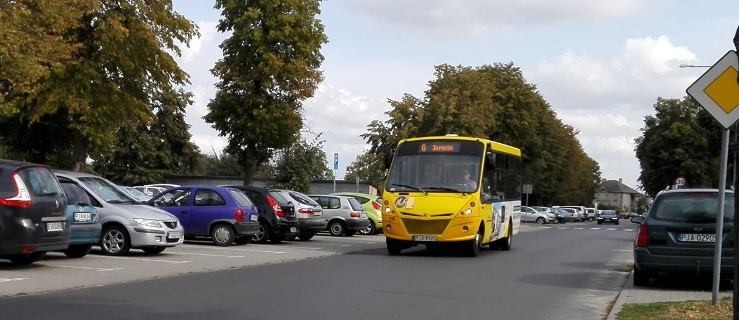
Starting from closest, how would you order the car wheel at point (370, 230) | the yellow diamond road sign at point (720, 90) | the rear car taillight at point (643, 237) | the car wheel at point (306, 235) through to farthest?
the yellow diamond road sign at point (720, 90), the rear car taillight at point (643, 237), the car wheel at point (306, 235), the car wheel at point (370, 230)

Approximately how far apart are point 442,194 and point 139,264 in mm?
7348

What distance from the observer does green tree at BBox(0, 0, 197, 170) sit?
22.7m

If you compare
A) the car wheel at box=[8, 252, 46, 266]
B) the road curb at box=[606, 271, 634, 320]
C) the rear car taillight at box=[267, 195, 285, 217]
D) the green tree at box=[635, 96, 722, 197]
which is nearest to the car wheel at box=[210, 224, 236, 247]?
the rear car taillight at box=[267, 195, 285, 217]

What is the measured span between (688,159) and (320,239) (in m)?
45.0

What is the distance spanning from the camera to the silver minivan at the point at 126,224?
17.4 m

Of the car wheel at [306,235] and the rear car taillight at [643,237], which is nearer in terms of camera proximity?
the rear car taillight at [643,237]

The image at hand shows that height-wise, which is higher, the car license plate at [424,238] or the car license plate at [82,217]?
the car license plate at [82,217]

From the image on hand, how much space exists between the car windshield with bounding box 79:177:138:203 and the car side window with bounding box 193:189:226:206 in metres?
3.51

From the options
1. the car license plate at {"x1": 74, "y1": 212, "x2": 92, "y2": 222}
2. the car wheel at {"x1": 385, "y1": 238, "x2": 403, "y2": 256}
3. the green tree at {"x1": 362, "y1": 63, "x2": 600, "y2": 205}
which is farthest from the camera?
the green tree at {"x1": 362, "y1": 63, "x2": 600, "y2": 205}

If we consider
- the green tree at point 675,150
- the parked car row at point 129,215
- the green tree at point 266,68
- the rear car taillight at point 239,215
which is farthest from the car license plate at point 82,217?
the green tree at point 675,150

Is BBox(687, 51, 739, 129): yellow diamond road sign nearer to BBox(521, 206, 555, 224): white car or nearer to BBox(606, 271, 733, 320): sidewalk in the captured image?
BBox(606, 271, 733, 320): sidewalk

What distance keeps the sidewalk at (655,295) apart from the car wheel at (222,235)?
10.3 m

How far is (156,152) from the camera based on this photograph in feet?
233

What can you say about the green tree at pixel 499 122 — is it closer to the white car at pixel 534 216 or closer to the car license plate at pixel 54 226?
the white car at pixel 534 216
